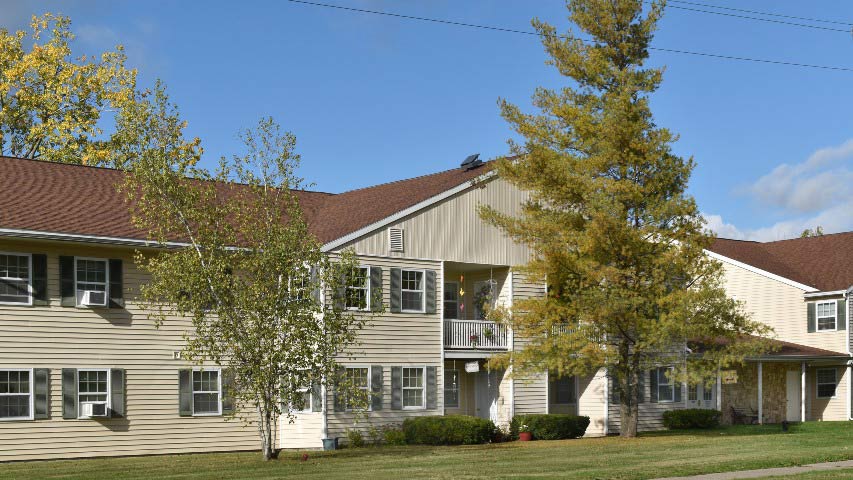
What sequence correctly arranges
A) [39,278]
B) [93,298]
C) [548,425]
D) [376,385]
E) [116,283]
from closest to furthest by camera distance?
[39,278] < [93,298] < [116,283] < [376,385] < [548,425]

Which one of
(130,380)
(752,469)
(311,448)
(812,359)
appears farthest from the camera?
(812,359)

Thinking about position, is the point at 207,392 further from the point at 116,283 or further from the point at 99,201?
the point at 99,201

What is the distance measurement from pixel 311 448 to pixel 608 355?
8.39m

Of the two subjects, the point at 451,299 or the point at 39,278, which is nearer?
the point at 39,278

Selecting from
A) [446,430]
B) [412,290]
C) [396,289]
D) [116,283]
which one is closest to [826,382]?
[412,290]

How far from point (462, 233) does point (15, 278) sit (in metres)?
12.7

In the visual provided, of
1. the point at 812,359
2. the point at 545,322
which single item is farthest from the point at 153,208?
the point at 812,359

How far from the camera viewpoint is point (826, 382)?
43312mm

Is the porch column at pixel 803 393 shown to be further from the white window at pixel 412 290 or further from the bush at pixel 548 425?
the white window at pixel 412 290

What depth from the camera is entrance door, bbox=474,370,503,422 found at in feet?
108

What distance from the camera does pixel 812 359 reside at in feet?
134

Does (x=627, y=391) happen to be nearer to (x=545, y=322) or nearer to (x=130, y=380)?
(x=545, y=322)

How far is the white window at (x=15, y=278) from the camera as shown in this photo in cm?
2484

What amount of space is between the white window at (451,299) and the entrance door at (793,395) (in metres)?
16.5
